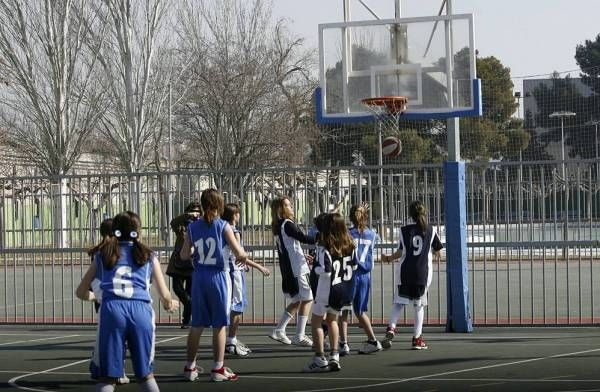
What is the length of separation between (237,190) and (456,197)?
3.44 metres

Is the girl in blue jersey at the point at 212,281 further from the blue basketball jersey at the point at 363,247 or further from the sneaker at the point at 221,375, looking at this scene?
the blue basketball jersey at the point at 363,247

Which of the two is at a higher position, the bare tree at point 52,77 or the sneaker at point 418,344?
the bare tree at point 52,77

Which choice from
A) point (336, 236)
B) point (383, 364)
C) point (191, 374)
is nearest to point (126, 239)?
point (191, 374)

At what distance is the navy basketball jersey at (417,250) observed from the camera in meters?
13.6

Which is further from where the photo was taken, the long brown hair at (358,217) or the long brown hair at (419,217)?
the long brown hair at (419,217)

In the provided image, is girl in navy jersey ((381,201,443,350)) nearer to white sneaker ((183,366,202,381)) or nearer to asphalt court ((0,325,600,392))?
asphalt court ((0,325,600,392))

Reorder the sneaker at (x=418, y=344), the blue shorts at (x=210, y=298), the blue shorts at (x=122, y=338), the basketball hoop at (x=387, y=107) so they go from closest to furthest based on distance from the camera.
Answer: the blue shorts at (x=122, y=338), the blue shorts at (x=210, y=298), the sneaker at (x=418, y=344), the basketball hoop at (x=387, y=107)

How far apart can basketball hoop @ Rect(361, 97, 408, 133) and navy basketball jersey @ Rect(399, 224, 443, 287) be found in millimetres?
2640

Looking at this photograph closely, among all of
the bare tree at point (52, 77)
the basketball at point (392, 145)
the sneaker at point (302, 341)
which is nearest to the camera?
the sneaker at point (302, 341)

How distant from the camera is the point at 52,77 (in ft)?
130

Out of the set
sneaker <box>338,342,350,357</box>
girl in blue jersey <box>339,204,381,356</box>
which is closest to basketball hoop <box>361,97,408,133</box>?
girl in blue jersey <box>339,204,381,356</box>

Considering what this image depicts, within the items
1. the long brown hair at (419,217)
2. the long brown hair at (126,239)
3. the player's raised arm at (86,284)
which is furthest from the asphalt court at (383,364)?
the long brown hair at (126,239)

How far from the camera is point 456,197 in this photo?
50.1ft

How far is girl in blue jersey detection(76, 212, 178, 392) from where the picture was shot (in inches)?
357
